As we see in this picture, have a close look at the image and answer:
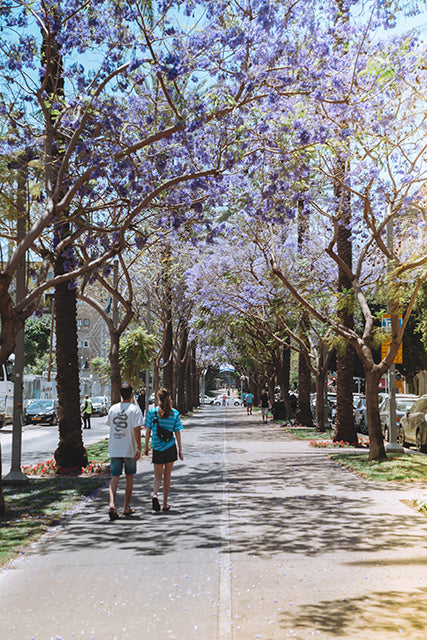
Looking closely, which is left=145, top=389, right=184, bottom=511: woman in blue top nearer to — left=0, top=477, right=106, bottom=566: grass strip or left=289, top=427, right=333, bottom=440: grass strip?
left=0, top=477, right=106, bottom=566: grass strip

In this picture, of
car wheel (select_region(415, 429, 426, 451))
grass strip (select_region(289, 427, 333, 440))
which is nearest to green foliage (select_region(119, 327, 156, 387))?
grass strip (select_region(289, 427, 333, 440))

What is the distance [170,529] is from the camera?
28.1 feet

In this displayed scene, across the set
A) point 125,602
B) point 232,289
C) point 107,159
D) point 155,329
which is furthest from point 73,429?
point 155,329

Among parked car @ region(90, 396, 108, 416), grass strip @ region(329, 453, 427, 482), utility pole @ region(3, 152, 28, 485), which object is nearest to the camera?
utility pole @ region(3, 152, 28, 485)

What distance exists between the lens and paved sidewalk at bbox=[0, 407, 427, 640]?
16.7ft

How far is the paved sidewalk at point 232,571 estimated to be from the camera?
5.09 metres

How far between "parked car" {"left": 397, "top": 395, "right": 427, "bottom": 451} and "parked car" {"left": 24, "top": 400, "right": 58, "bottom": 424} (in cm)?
2225

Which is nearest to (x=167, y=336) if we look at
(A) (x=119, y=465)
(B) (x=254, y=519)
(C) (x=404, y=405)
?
(C) (x=404, y=405)

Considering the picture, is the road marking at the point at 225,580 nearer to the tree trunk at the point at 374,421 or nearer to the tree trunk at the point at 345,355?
the tree trunk at the point at 374,421

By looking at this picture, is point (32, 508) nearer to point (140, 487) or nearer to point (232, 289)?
point (140, 487)

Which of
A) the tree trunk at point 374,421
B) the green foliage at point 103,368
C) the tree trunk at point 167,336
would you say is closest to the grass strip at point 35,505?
the tree trunk at point 374,421

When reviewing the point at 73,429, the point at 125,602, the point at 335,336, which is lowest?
the point at 125,602

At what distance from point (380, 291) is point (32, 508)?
8048 millimetres

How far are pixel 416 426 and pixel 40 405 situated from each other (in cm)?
2474
